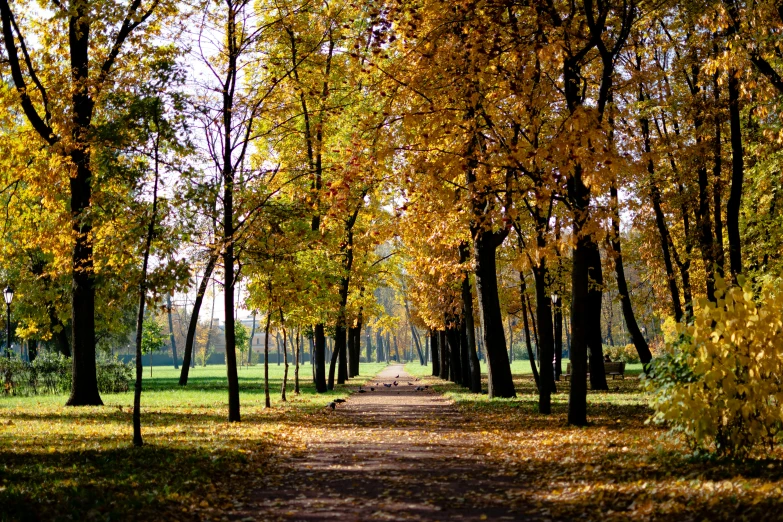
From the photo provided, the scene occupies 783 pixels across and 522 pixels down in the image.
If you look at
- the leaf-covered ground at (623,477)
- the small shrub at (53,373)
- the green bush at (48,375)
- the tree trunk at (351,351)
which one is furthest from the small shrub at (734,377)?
the tree trunk at (351,351)

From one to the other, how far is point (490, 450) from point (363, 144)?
17.9ft

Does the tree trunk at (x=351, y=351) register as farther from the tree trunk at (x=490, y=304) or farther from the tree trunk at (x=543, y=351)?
the tree trunk at (x=543, y=351)

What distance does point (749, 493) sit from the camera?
20.3 ft

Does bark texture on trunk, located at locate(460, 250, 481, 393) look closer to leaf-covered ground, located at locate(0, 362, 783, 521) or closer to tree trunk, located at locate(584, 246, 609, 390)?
tree trunk, located at locate(584, 246, 609, 390)

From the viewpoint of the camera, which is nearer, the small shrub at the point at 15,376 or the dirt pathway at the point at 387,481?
the dirt pathway at the point at 387,481

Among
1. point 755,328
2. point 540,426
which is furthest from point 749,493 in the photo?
point 540,426

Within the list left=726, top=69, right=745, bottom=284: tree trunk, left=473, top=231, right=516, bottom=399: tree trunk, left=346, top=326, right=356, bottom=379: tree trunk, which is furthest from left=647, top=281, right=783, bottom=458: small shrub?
left=346, top=326, right=356, bottom=379: tree trunk

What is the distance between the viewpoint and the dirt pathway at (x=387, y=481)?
263 inches

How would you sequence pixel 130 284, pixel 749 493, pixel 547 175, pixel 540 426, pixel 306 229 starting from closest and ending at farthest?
1. pixel 749 493
2. pixel 130 284
3. pixel 547 175
4. pixel 540 426
5. pixel 306 229

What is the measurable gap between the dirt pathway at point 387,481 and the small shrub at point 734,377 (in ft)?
7.30

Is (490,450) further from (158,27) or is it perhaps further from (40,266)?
(40,266)

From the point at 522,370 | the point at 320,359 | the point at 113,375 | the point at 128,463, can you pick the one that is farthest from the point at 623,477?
the point at 522,370

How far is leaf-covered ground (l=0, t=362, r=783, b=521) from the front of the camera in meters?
6.43

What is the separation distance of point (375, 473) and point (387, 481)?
588mm
